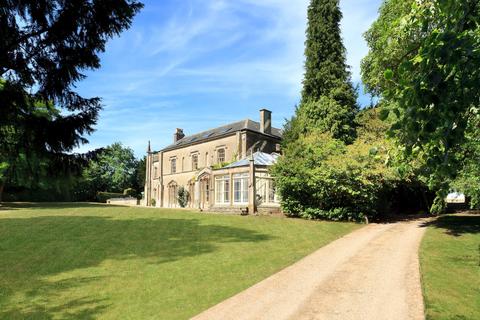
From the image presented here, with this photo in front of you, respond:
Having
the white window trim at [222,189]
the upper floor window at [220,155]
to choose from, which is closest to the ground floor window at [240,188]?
the white window trim at [222,189]

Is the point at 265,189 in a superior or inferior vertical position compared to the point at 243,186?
inferior

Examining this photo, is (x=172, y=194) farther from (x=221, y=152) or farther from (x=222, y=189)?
(x=222, y=189)

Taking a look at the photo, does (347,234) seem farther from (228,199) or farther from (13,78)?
(13,78)

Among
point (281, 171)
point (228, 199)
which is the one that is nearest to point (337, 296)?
point (281, 171)

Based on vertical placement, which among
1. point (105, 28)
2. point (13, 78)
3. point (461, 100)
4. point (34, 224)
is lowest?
point (34, 224)

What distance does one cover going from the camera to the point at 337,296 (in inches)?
298

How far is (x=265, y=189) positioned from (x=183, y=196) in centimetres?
1820

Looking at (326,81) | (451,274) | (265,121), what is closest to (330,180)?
(451,274)

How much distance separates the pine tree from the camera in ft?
99.3

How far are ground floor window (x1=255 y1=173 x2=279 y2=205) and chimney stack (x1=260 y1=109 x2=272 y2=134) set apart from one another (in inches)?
521

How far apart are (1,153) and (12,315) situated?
4.31 meters

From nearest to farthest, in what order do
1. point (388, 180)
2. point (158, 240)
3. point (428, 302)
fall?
point (428, 302)
point (158, 240)
point (388, 180)

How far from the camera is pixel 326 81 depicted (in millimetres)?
31406

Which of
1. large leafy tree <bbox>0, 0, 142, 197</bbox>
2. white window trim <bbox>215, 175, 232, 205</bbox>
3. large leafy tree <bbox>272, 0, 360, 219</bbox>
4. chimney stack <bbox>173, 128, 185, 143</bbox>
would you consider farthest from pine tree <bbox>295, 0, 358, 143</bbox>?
large leafy tree <bbox>0, 0, 142, 197</bbox>
